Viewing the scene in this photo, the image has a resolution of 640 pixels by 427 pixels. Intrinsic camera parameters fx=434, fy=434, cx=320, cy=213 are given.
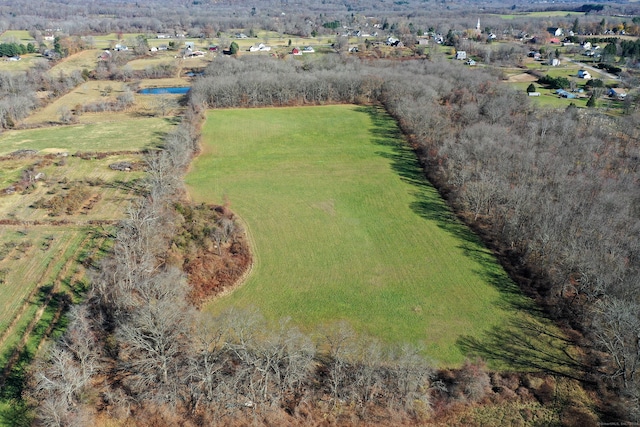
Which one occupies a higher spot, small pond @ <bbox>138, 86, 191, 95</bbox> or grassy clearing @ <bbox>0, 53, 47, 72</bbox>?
grassy clearing @ <bbox>0, 53, 47, 72</bbox>

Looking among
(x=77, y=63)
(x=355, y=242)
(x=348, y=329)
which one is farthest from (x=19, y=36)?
(x=348, y=329)

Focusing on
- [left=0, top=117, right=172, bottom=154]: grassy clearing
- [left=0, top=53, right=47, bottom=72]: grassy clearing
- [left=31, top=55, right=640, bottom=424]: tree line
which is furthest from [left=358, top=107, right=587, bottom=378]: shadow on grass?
[left=0, top=53, right=47, bottom=72]: grassy clearing

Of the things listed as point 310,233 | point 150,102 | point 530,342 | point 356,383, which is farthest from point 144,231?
point 150,102

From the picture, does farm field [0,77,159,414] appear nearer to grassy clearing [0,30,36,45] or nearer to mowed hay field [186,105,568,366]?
mowed hay field [186,105,568,366]

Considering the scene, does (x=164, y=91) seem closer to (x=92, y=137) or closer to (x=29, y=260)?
(x=92, y=137)

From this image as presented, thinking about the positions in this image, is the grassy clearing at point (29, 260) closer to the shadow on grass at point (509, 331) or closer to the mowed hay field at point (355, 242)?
the mowed hay field at point (355, 242)
